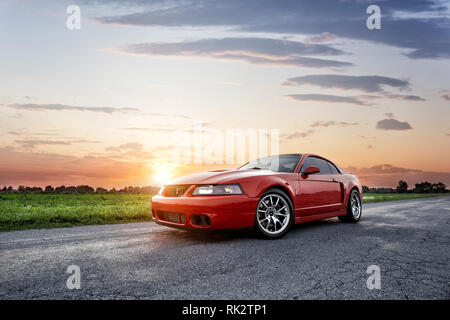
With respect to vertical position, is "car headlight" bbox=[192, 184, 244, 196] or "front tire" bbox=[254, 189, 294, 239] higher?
"car headlight" bbox=[192, 184, 244, 196]

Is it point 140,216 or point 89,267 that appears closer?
point 89,267

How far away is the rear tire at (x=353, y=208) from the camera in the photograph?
7613 mm

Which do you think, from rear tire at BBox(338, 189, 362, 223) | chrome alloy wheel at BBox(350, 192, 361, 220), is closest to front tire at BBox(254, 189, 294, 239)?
rear tire at BBox(338, 189, 362, 223)

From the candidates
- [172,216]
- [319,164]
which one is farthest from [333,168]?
[172,216]

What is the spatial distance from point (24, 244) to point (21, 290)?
8.15ft

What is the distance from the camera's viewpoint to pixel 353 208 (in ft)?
25.4

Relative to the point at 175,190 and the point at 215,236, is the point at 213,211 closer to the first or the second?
the point at 215,236

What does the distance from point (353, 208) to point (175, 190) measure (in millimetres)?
4309

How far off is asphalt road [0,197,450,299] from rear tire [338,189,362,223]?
166cm

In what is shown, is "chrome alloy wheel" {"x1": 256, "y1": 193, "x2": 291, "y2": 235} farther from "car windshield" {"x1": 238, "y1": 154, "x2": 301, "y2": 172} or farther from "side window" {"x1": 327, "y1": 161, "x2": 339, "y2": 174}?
"side window" {"x1": 327, "y1": 161, "x2": 339, "y2": 174}

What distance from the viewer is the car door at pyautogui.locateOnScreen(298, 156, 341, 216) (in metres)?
6.14

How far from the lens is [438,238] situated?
18.8ft
